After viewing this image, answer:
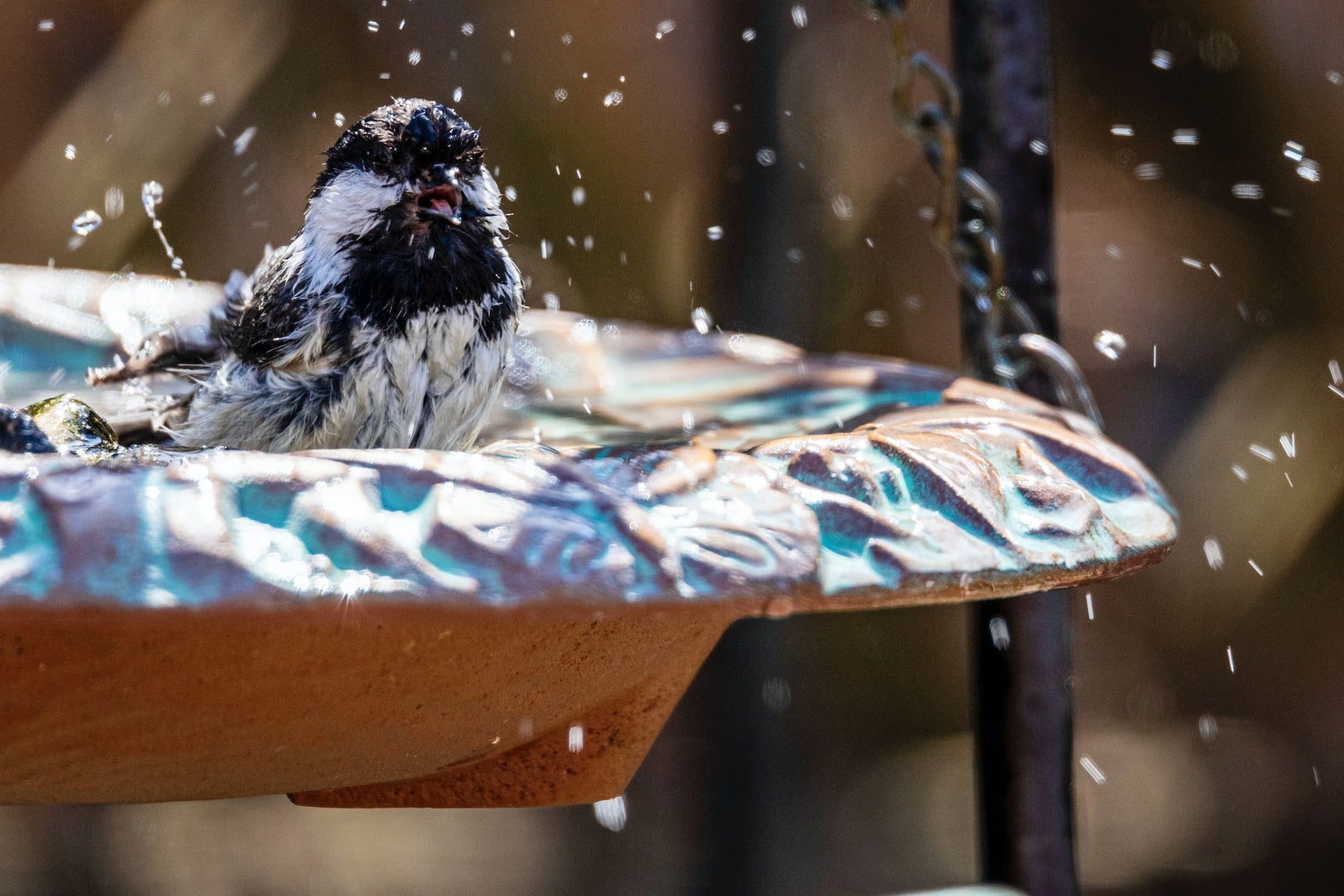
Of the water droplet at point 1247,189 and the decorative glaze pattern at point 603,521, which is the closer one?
the decorative glaze pattern at point 603,521

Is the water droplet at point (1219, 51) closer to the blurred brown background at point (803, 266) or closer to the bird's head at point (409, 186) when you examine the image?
the blurred brown background at point (803, 266)

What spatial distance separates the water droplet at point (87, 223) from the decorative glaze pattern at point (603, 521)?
3.60 m

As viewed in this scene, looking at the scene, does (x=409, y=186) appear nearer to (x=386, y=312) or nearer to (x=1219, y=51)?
(x=386, y=312)

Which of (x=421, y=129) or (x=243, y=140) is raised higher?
(x=421, y=129)

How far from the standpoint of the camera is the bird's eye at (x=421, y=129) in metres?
2.22

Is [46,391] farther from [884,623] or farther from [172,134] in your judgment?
[884,623]

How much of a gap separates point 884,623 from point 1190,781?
4.47ft

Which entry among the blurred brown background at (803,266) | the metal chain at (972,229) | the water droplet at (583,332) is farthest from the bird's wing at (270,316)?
the blurred brown background at (803,266)

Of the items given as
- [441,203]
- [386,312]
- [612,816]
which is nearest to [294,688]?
[386,312]

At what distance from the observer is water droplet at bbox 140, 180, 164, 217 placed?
183 inches

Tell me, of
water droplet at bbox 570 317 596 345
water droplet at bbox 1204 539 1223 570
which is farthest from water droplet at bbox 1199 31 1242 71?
water droplet at bbox 570 317 596 345

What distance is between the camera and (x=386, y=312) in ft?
7.04

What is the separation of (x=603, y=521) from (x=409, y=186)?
1.24 m

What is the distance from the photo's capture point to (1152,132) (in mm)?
4988
